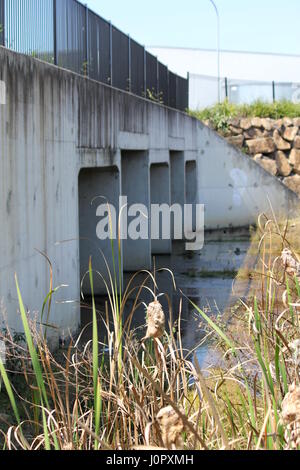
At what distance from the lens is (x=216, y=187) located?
23641 mm

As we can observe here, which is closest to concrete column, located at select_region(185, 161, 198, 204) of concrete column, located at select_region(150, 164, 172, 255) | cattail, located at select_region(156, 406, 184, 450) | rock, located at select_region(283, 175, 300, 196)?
rock, located at select_region(283, 175, 300, 196)

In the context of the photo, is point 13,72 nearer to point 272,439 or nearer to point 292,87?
point 272,439

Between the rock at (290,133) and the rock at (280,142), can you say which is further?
the rock at (290,133)

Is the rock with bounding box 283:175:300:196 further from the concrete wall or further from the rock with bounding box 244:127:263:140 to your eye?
the concrete wall

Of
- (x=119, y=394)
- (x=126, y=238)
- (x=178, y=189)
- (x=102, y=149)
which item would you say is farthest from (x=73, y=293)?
(x=178, y=189)

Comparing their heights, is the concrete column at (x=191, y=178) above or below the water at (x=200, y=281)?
above

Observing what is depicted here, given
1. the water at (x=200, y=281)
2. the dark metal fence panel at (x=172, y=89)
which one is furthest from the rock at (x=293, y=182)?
the dark metal fence panel at (x=172, y=89)

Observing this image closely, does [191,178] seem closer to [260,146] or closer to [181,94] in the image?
[181,94]

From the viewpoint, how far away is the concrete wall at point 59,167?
316 inches

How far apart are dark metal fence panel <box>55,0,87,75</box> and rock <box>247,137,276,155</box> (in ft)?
43.0

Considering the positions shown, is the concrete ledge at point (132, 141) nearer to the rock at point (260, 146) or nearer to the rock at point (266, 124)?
the rock at point (260, 146)

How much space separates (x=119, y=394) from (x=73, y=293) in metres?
6.84

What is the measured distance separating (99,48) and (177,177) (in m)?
6.84

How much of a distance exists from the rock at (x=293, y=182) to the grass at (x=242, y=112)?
2.19 meters
